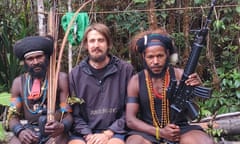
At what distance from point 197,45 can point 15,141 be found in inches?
72.7

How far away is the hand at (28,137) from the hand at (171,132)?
3.73 feet

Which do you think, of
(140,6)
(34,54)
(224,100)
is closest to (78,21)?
(34,54)

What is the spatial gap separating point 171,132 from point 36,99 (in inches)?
51.2

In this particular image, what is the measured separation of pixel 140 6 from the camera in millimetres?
6641

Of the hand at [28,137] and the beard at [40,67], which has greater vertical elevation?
the beard at [40,67]

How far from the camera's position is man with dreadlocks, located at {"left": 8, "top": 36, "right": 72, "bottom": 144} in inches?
159

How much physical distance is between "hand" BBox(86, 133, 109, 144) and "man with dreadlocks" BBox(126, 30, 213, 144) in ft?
0.68

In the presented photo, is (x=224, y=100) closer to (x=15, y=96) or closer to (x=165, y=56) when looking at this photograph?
(x=165, y=56)

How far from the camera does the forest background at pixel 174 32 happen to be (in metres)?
6.20

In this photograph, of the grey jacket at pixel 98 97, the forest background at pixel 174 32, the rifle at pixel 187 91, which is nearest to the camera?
the rifle at pixel 187 91

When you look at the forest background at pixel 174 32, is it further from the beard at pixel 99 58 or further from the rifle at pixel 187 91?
the rifle at pixel 187 91

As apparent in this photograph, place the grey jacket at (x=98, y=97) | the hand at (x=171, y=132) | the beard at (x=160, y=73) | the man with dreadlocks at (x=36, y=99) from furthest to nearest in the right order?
the grey jacket at (x=98, y=97), the beard at (x=160, y=73), the man with dreadlocks at (x=36, y=99), the hand at (x=171, y=132)

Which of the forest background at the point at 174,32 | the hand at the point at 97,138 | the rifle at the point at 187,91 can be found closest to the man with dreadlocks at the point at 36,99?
the hand at the point at 97,138

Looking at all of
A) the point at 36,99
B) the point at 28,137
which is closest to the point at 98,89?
the point at 36,99
